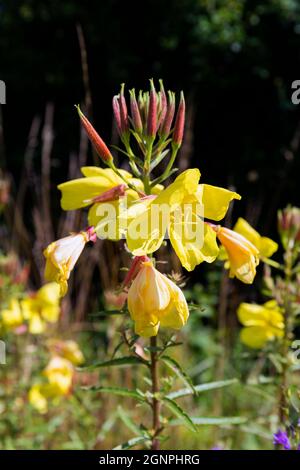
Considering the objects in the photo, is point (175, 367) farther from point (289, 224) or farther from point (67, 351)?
point (67, 351)

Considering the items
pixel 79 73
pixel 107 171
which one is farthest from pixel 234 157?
pixel 107 171

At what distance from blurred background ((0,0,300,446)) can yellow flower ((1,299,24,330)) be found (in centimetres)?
213

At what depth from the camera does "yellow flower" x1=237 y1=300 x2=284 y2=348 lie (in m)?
1.49

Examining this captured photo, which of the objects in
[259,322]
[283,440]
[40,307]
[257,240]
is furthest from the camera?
[40,307]

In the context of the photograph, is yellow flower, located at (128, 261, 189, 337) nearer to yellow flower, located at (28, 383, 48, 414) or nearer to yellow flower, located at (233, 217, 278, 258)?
yellow flower, located at (233, 217, 278, 258)

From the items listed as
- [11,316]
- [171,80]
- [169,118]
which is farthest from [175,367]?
[171,80]

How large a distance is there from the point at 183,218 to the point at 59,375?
1133 mm

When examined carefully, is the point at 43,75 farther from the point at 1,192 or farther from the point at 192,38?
the point at 1,192

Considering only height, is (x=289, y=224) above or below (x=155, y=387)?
above

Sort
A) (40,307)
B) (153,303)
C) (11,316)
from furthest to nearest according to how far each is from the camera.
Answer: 1. (40,307)
2. (11,316)
3. (153,303)

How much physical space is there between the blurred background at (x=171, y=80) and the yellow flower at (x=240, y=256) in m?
2.90

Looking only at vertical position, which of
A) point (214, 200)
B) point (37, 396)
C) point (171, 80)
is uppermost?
point (171, 80)

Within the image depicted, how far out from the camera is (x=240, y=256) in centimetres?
104

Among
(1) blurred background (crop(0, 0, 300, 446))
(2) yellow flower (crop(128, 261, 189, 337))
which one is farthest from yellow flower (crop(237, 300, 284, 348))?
(1) blurred background (crop(0, 0, 300, 446))
